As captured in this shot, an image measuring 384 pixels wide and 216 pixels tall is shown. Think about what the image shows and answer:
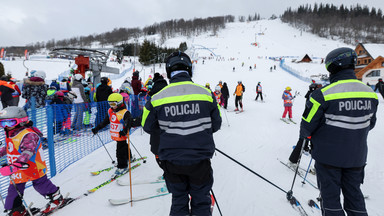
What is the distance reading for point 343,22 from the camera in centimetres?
10156

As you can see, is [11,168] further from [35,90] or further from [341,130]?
[341,130]

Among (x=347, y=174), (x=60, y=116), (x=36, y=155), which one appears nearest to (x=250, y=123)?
(x=347, y=174)

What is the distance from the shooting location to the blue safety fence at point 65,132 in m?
3.86

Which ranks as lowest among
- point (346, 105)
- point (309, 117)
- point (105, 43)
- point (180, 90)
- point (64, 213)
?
point (64, 213)

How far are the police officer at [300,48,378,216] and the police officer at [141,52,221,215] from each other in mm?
1227

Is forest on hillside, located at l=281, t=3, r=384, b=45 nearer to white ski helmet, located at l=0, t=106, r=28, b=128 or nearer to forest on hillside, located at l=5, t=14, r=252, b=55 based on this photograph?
forest on hillside, located at l=5, t=14, r=252, b=55

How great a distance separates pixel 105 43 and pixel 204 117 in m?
124

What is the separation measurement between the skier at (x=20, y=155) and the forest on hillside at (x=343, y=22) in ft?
361

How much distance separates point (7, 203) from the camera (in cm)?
263

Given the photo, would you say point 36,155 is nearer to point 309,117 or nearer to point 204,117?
point 204,117

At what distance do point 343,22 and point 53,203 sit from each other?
138509 mm

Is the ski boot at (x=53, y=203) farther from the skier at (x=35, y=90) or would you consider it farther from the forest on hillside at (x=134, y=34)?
the forest on hillside at (x=134, y=34)

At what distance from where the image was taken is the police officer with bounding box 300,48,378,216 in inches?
79.2

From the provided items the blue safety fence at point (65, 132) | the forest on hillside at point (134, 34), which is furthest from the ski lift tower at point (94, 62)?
the forest on hillside at point (134, 34)
